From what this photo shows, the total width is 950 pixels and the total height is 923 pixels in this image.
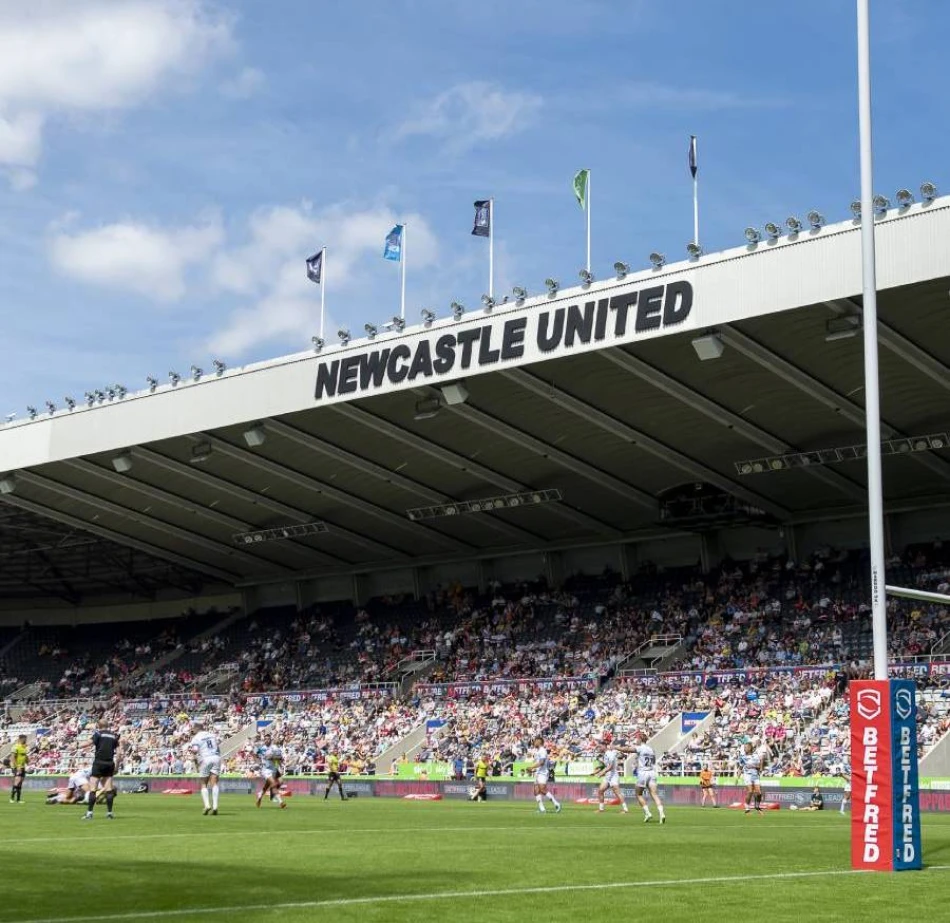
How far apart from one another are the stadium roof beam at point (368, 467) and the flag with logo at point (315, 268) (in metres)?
5.22

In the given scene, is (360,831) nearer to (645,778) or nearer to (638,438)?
(645,778)

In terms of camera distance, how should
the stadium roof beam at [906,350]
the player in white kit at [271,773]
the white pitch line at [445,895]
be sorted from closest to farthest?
the white pitch line at [445,895], the player in white kit at [271,773], the stadium roof beam at [906,350]

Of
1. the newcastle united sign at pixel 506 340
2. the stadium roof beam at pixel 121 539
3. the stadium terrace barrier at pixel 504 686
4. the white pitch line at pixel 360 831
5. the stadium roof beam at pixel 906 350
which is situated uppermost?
the newcastle united sign at pixel 506 340

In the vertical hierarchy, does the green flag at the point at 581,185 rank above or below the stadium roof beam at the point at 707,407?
above

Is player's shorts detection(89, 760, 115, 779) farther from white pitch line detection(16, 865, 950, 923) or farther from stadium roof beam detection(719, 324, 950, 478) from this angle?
stadium roof beam detection(719, 324, 950, 478)

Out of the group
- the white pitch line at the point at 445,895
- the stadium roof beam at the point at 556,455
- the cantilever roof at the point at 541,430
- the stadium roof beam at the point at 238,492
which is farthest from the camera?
the stadium roof beam at the point at 238,492

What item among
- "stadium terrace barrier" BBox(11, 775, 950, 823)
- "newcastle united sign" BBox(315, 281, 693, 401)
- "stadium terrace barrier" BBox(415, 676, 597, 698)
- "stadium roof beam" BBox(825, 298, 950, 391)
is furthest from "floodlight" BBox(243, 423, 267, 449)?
"stadium roof beam" BBox(825, 298, 950, 391)

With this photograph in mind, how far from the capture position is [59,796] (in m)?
36.2

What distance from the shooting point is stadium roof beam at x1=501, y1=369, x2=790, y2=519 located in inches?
1777

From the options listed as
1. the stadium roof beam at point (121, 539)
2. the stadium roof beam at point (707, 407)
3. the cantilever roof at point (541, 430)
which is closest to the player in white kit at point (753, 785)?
the cantilever roof at point (541, 430)

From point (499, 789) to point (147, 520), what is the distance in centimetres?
2550

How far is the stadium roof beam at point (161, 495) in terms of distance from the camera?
58.5 m

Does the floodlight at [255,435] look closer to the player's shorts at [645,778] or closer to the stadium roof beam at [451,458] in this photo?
the stadium roof beam at [451,458]

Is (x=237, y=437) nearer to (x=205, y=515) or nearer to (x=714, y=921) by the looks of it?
(x=205, y=515)
